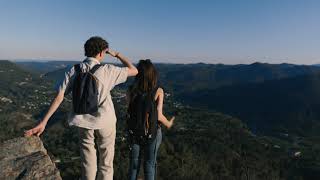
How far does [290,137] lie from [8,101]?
126864 millimetres

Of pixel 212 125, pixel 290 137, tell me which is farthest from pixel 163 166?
pixel 290 137

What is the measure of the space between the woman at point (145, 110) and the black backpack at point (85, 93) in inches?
36.5

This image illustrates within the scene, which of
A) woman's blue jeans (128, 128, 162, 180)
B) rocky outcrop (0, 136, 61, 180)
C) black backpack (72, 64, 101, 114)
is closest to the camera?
black backpack (72, 64, 101, 114)

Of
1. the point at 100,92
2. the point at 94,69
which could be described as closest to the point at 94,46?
the point at 94,69

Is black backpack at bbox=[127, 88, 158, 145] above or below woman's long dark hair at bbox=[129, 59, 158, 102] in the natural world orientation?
below

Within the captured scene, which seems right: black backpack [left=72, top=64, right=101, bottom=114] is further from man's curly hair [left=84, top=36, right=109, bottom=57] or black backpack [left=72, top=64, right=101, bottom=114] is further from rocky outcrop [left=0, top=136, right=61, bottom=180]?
rocky outcrop [left=0, top=136, right=61, bottom=180]

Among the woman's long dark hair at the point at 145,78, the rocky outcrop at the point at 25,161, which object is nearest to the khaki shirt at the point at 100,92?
the woman's long dark hair at the point at 145,78

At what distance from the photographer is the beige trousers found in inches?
240

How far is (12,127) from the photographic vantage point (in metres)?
113

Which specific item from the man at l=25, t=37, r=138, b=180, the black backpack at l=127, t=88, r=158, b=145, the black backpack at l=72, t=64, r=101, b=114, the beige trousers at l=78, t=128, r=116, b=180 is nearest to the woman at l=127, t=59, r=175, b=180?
the black backpack at l=127, t=88, r=158, b=145

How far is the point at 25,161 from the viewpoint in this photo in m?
6.39

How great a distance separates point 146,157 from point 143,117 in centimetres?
77

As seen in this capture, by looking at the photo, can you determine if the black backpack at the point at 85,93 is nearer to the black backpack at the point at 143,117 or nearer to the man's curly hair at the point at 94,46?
the man's curly hair at the point at 94,46

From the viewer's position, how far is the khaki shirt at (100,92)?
5.93 m
